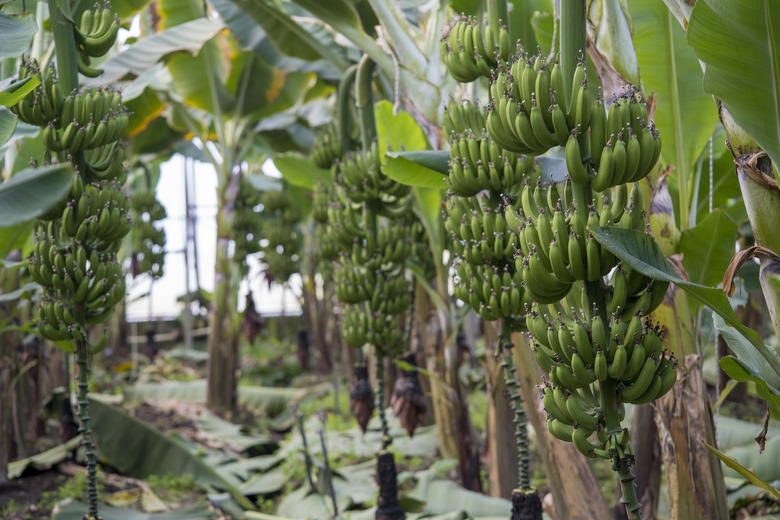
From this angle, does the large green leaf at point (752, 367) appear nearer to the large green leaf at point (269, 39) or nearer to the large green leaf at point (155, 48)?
the large green leaf at point (269, 39)

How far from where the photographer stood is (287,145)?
7.19 meters

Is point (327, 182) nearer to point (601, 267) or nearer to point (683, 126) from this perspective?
point (683, 126)

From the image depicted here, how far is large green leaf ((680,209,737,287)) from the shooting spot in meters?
2.15

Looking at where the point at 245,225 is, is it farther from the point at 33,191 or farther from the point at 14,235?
the point at 33,191

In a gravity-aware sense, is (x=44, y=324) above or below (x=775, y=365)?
above

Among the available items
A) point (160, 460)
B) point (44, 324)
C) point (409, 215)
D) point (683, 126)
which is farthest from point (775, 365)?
point (160, 460)

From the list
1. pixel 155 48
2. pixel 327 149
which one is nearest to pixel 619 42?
pixel 327 149

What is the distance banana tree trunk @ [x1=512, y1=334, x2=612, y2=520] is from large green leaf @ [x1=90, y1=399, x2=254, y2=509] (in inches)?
84.0

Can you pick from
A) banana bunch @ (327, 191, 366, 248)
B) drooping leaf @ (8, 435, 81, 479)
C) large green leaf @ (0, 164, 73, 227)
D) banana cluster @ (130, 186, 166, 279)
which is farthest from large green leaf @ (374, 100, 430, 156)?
banana cluster @ (130, 186, 166, 279)

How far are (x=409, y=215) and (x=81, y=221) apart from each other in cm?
184

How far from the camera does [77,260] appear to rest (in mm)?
2525

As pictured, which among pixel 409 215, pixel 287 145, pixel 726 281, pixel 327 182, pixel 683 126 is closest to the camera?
pixel 726 281

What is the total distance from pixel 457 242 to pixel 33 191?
1.43 metres

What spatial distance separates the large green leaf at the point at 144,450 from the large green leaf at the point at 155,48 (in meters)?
2.15
